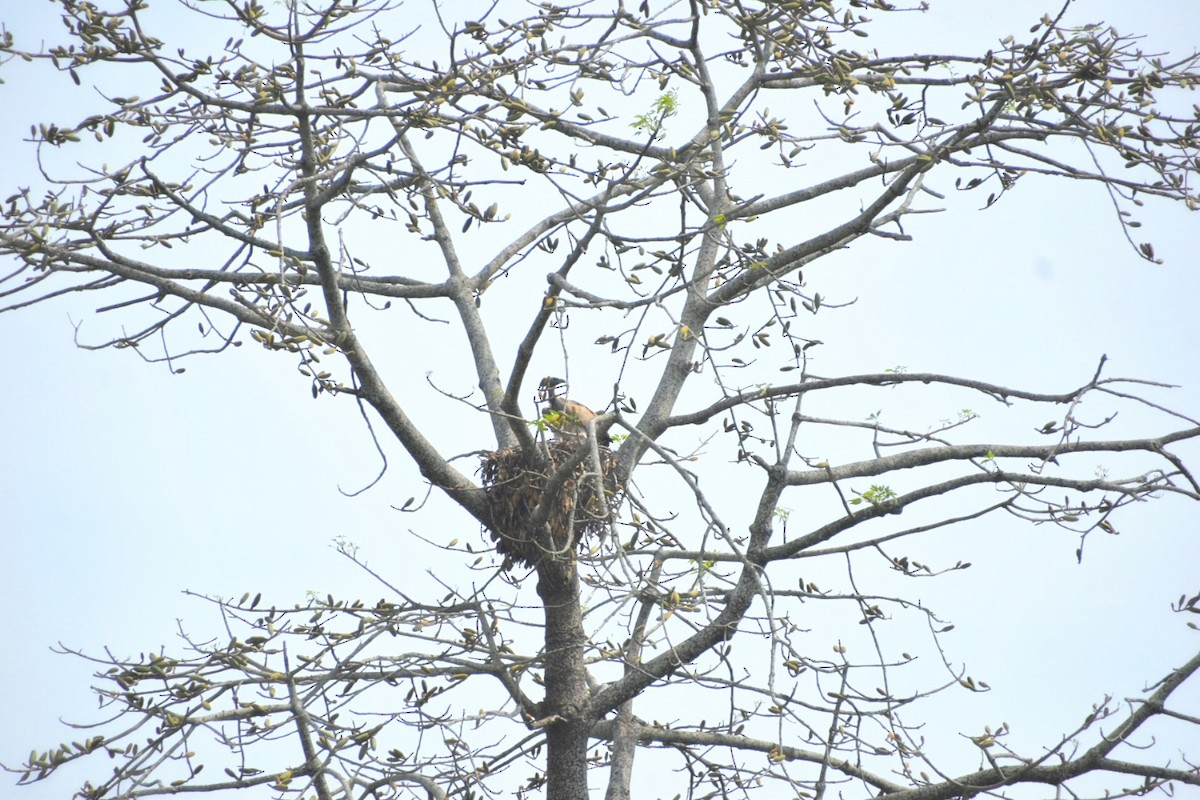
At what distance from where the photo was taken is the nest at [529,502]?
6816 millimetres

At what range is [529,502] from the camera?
272 inches

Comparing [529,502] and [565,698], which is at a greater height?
[529,502]

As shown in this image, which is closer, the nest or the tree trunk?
the nest

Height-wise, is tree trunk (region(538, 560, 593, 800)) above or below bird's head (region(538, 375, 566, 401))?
below

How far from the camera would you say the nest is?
682 centimetres

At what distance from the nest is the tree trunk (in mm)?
308

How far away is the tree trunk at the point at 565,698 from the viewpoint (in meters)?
7.23

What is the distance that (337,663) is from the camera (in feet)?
21.6

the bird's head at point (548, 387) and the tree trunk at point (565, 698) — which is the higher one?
the bird's head at point (548, 387)

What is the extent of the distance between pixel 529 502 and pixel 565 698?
137cm

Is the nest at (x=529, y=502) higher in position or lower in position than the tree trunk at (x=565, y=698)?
higher

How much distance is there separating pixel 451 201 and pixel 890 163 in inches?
109

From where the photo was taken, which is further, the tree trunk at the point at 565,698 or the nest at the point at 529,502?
the tree trunk at the point at 565,698

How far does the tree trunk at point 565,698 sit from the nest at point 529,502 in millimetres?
308
